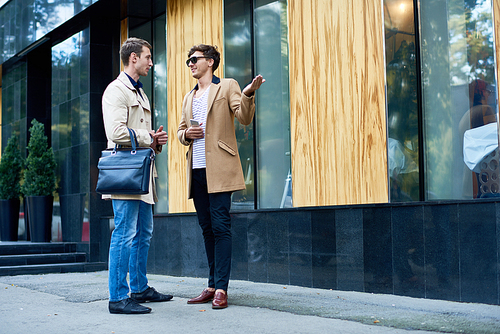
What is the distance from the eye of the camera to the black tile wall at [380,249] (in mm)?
4820

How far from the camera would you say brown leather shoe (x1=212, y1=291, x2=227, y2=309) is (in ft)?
14.9

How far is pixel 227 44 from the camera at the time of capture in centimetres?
821

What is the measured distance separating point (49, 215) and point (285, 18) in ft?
20.6

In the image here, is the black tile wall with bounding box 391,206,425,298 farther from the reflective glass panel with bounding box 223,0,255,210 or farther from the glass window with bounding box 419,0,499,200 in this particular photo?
the reflective glass panel with bounding box 223,0,255,210

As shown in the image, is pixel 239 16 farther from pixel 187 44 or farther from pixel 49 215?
pixel 49 215

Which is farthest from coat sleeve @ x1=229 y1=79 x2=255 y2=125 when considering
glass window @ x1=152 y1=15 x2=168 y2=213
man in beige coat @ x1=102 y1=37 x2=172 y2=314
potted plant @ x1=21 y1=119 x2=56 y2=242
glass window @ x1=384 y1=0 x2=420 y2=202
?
potted plant @ x1=21 y1=119 x2=56 y2=242

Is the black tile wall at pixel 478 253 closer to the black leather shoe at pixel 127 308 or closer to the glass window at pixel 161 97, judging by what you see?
the black leather shoe at pixel 127 308

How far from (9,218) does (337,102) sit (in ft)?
28.5

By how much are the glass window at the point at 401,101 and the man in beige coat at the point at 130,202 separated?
241 cm

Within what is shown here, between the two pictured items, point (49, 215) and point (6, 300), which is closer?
point (6, 300)

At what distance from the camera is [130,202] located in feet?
15.2

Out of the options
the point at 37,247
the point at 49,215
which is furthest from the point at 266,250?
the point at 49,215

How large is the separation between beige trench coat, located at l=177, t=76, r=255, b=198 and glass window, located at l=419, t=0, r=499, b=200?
2.03m

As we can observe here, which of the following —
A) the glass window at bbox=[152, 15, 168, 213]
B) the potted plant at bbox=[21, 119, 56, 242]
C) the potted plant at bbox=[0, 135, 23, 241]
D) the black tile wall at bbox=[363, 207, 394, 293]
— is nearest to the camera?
the black tile wall at bbox=[363, 207, 394, 293]
